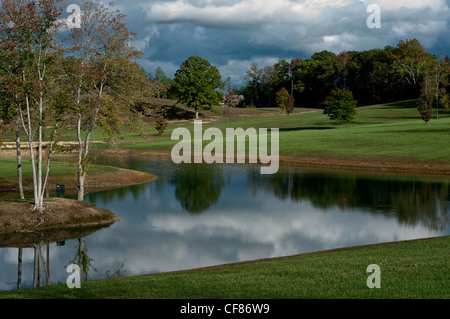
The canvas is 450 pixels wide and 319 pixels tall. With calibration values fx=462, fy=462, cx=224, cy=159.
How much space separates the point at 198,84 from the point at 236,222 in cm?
9732

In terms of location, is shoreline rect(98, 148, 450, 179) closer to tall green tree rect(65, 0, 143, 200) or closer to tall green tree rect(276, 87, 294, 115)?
tall green tree rect(65, 0, 143, 200)

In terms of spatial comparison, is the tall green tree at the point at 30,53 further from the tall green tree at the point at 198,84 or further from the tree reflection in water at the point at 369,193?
the tall green tree at the point at 198,84

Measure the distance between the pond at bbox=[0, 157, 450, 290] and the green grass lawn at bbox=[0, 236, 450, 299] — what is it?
14.4ft

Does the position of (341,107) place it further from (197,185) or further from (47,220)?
(47,220)

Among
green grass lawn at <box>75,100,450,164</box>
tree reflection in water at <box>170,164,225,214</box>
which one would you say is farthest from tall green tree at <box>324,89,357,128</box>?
tree reflection in water at <box>170,164,225,214</box>

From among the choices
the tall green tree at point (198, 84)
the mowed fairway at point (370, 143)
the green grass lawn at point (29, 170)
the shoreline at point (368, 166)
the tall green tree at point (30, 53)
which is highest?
the tall green tree at point (198, 84)

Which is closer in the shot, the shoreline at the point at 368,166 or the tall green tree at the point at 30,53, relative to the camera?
the tall green tree at the point at 30,53

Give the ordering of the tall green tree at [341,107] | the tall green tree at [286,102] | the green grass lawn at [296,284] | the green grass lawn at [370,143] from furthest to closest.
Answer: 1. the tall green tree at [286,102]
2. the tall green tree at [341,107]
3. the green grass lawn at [370,143]
4. the green grass lawn at [296,284]

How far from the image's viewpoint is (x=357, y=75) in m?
141

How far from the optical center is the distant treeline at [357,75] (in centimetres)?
12438

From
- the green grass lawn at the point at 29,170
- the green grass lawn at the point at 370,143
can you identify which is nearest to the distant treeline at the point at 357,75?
the green grass lawn at the point at 370,143

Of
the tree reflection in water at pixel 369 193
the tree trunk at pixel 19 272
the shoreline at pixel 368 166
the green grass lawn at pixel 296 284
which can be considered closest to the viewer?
the green grass lawn at pixel 296 284

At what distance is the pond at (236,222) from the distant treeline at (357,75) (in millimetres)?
74288

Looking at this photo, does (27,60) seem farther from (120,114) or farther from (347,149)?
(347,149)
